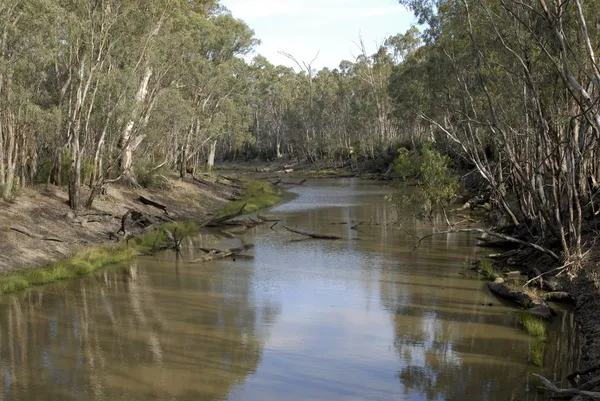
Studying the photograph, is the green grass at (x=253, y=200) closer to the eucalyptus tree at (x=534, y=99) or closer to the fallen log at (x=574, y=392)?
the eucalyptus tree at (x=534, y=99)

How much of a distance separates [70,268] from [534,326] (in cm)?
1093

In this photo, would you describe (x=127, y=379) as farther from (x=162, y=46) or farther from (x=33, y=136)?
(x=162, y=46)

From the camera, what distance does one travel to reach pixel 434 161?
17016 mm

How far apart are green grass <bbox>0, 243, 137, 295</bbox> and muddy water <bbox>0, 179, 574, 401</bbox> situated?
46cm

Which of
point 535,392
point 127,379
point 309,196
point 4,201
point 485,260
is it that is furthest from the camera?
point 309,196

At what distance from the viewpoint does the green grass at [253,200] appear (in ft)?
95.1

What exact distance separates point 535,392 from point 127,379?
553cm

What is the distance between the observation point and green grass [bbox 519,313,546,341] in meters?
10.5

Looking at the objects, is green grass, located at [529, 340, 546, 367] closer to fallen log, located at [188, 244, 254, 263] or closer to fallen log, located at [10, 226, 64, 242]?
fallen log, located at [188, 244, 254, 263]

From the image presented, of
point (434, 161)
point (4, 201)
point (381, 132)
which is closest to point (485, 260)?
point (434, 161)

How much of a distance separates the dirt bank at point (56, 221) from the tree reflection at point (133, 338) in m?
1.87

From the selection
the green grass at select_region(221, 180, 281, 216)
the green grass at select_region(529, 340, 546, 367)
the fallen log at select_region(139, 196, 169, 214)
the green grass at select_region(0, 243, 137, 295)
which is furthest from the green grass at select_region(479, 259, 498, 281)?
the green grass at select_region(221, 180, 281, 216)

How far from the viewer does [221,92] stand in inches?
1540

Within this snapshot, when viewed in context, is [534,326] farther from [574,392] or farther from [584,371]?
[574,392]
